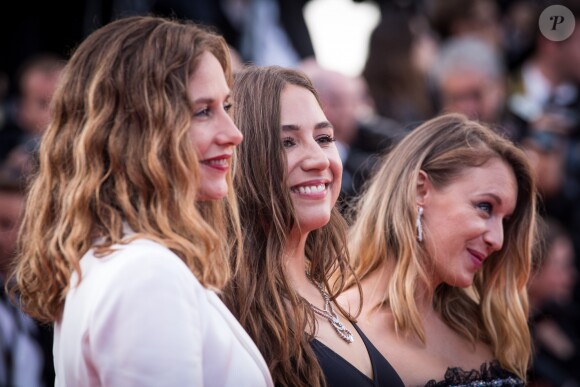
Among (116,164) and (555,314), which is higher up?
(116,164)

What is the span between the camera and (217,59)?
2533mm

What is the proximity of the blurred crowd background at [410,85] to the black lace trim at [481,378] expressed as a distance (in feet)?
3.25

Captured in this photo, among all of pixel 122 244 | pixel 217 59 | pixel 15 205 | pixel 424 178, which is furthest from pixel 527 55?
pixel 122 244

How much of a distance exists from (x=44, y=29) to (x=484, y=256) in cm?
410

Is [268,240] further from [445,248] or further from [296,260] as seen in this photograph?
[445,248]

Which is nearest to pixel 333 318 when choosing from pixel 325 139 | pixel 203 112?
pixel 325 139

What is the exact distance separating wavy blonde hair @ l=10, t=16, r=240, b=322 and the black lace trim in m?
1.38

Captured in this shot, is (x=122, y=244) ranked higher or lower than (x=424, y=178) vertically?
higher

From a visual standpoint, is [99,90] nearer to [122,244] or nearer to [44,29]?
[122,244]

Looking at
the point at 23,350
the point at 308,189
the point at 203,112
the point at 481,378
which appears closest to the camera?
the point at 203,112

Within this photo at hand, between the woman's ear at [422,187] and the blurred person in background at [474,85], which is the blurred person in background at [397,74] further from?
the woman's ear at [422,187]

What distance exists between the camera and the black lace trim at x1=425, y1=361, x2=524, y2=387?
11.4ft

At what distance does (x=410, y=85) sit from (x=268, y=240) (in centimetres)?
340

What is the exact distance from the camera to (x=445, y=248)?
365cm
